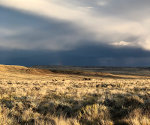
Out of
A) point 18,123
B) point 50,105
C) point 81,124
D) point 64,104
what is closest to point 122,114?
point 81,124

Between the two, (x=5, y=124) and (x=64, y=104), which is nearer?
(x=5, y=124)

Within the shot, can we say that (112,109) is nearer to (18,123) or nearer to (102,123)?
(102,123)

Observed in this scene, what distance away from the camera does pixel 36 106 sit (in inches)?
344

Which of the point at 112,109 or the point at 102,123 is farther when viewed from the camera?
the point at 112,109

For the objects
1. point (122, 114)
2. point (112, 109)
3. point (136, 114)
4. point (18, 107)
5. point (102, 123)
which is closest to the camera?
point (102, 123)

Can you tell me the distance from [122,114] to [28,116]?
4.13m

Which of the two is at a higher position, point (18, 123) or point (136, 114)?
point (136, 114)

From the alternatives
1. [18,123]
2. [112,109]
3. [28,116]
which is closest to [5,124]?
[18,123]

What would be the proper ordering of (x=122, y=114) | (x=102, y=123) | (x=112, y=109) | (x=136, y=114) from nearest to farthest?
(x=102, y=123) < (x=136, y=114) < (x=122, y=114) < (x=112, y=109)

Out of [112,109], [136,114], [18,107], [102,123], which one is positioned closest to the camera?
[102,123]

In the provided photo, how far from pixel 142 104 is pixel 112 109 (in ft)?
5.23

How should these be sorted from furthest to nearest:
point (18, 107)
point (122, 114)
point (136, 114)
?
point (18, 107) < point (122, 114) < point (136, 114)

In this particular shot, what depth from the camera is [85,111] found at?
740 centimetres

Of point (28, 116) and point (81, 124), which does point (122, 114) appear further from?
point (28, 116)
